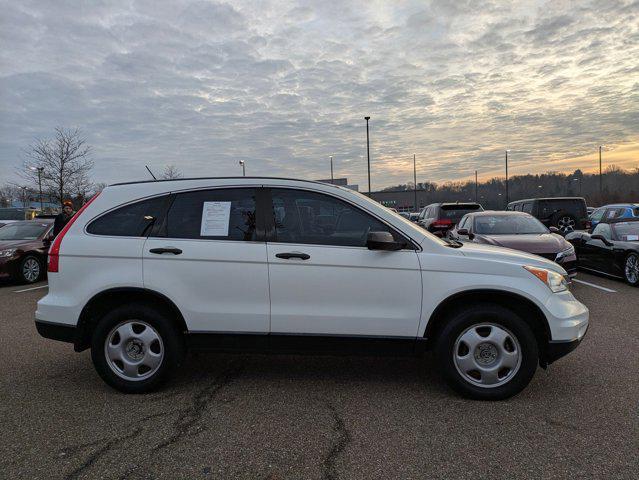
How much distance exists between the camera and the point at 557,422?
10.9 feet

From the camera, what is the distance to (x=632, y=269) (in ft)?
28.4

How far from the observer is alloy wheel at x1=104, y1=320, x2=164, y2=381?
3.88 metres

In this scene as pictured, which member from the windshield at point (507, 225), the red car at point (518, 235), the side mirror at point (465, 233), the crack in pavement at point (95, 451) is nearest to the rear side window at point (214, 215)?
the crack in pavement at point (95, 451)

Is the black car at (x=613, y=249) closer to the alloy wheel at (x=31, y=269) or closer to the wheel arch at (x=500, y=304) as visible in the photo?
the wheel arch at (x=500, y=304)

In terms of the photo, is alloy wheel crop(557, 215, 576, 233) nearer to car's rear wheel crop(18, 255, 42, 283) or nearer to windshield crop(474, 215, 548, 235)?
windshield crop(474, 215, 548, 235)

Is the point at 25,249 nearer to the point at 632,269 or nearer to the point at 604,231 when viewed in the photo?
the point at 632,269

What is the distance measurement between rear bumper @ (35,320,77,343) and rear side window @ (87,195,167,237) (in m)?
0.83

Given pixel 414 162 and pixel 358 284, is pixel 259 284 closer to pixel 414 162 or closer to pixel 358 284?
pixel 358 284

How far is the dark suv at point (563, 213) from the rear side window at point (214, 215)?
11117 millimetres

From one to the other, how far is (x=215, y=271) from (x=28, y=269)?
907cm

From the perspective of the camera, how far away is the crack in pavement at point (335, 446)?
274 centimetres

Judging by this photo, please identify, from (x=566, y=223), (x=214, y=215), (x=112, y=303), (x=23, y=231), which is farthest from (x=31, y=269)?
(x=566, y=223)

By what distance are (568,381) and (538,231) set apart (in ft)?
18.1

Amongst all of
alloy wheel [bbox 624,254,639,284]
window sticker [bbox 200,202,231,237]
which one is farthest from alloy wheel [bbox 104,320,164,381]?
alloy wheel [bbox 624,254,639,284]
